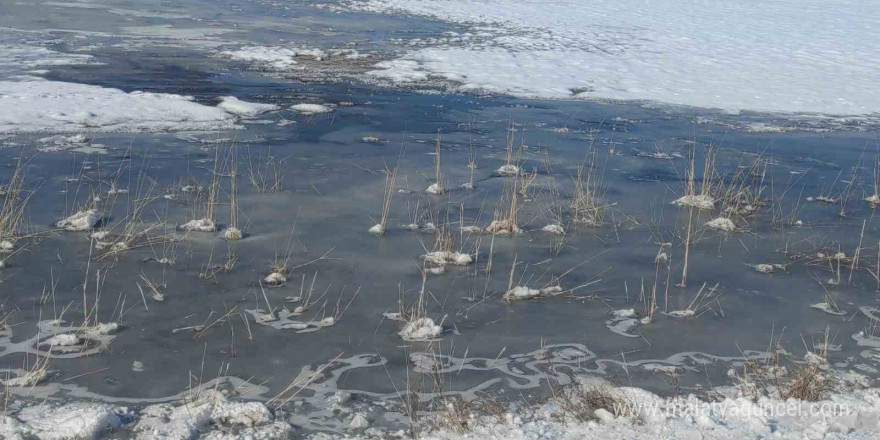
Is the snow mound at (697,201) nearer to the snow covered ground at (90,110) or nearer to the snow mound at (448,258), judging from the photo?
the snow mound at (448,258)

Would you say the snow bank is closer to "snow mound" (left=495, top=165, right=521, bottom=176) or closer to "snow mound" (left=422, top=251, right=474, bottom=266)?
"snow mound" (left=495, top=165, right=521, bottom=176)

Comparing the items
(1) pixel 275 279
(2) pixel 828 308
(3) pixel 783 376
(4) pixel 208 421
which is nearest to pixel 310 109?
(1) pixel 275 279

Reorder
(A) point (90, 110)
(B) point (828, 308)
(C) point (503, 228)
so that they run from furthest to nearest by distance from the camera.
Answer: (A) point (90, 110), (C) point (503, 228), (B) point (828, 308)

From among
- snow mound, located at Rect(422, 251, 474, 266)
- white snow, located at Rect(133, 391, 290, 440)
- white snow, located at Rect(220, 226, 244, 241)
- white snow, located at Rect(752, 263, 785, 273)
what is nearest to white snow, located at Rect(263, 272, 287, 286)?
white snow, located at Rect(220, 226, 244, 241)

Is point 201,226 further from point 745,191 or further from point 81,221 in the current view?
point 745,191

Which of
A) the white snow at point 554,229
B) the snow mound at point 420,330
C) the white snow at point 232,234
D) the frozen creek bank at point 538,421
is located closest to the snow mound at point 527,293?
the snow mound at point 420,330

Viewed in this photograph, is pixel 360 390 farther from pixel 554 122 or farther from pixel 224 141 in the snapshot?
pixel 554 122

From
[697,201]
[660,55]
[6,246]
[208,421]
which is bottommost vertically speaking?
[208,421]
